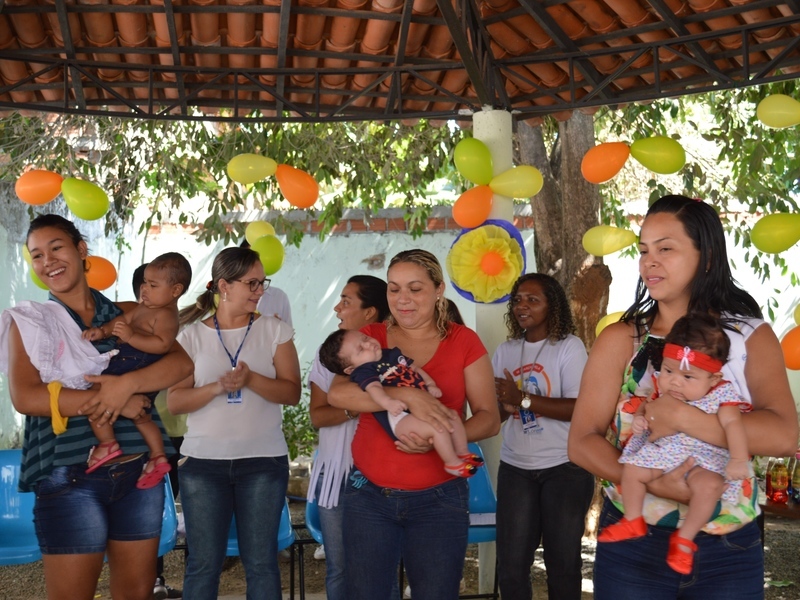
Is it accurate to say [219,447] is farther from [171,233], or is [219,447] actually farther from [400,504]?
[171,233]

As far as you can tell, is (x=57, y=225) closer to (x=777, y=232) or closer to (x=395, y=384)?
(x=395, y=384)

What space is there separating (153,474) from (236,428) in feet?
2.00

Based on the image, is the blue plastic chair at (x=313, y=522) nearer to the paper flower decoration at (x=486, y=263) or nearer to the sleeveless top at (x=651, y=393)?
the paper flower decoration at (x=486, y=263)

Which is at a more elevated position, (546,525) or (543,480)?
(543,480)

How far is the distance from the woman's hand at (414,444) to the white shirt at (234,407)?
932mm

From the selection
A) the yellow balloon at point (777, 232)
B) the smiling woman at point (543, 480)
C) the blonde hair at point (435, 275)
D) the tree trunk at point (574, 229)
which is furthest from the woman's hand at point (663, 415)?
the tree trunk at point (574, 229)

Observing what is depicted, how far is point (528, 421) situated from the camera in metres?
3.91

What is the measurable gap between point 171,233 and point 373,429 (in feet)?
20.1

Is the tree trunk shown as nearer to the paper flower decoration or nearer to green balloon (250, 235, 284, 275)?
the paper flower decoration

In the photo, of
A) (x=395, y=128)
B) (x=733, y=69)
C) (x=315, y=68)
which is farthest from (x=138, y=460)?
(x=395, y=128)

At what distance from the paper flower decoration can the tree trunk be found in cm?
131

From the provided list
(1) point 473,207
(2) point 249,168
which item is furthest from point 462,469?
(2) point 249,168

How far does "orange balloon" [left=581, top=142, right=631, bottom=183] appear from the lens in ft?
15.2

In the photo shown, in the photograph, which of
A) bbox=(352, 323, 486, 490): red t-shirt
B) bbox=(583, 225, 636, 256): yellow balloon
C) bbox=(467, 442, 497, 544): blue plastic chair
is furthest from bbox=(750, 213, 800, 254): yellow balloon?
bbox=(352, 323, 486, 490): red t-shirt
